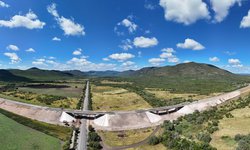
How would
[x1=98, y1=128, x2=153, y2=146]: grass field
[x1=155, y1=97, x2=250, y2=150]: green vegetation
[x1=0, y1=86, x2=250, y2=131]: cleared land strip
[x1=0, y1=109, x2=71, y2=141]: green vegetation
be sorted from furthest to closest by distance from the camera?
[x1=0, y1=86, x2=250, y2=131]: cleared land strip < [x1=0, y1=109, x2=71, y2=141]: green vegetation < [x1=98, y1=128, x2=153, y2=146]: grass field < [x1=155, y1=97, x2=250, y2=150]: green vegetation

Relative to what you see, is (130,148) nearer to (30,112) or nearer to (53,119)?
(53,119)

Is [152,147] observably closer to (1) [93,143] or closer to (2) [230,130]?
(1) [93,143]

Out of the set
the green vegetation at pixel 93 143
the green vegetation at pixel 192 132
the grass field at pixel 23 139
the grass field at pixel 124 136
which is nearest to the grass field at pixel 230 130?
A: the green vegetation at pixel 192 132

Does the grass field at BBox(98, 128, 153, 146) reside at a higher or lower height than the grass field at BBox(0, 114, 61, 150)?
lower

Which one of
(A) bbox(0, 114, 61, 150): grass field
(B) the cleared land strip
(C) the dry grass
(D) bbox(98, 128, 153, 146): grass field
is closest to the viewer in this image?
(A) bbox(0, 114, 61, 150): grass field

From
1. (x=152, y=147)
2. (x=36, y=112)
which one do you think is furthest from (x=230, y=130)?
(x=36, y=112)

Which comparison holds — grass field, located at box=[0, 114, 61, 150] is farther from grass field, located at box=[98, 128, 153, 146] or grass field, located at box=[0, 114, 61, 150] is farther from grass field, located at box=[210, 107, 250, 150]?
grass field, located at box=[210, 107, 250, 150]

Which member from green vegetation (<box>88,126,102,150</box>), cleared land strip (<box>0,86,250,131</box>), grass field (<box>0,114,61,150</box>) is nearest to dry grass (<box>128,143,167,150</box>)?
green vegetation (<box>88,126,102,150</box>)
